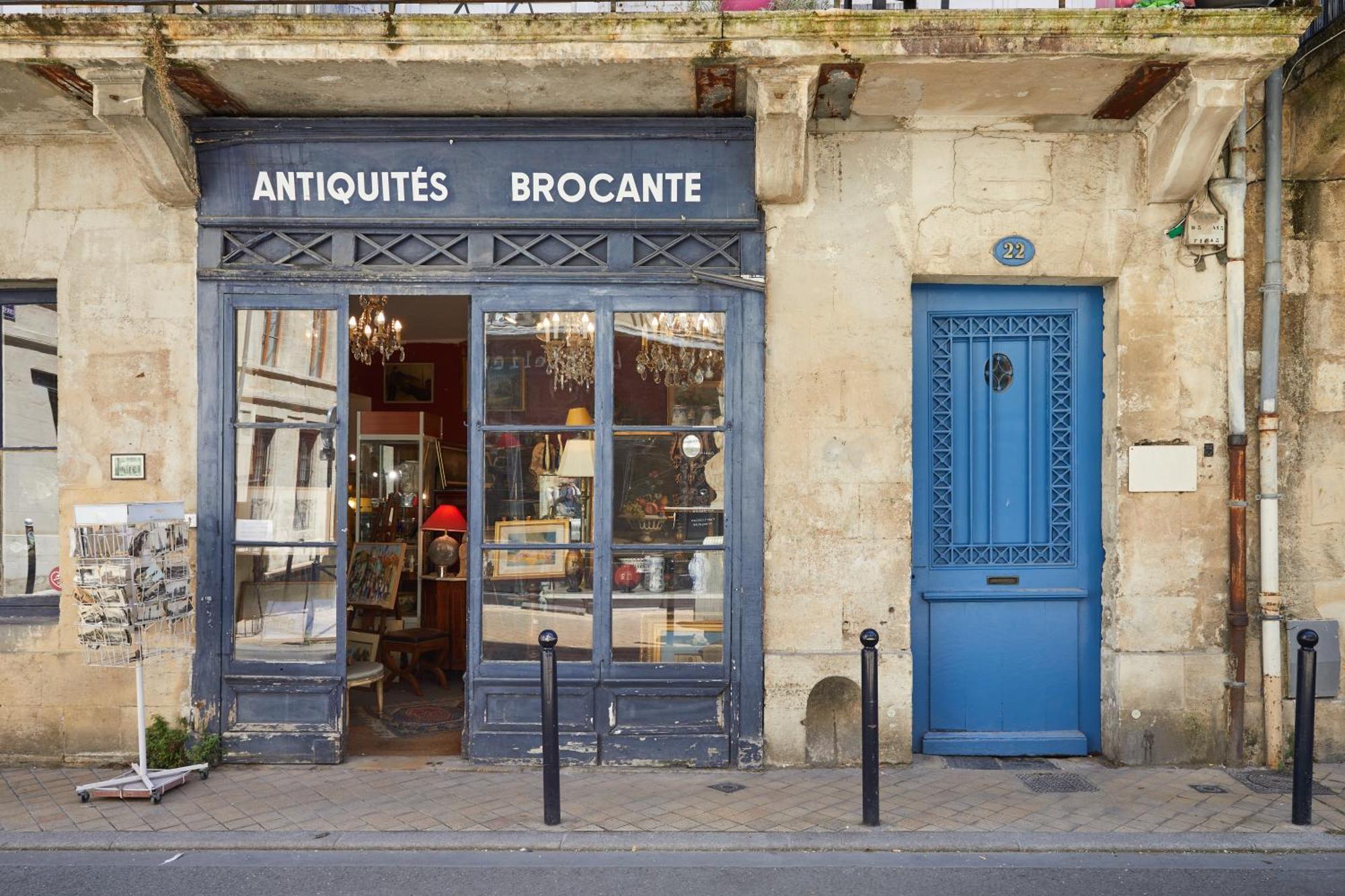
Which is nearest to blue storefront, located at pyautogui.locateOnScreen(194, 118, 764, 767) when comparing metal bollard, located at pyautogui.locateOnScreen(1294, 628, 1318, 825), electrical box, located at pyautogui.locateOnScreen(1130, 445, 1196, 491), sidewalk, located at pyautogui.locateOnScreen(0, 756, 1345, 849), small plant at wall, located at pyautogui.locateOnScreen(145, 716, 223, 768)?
small plant at wall, located at pyautogui.locateOnScreen(145, 716, 223, 768)

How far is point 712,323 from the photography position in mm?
6531

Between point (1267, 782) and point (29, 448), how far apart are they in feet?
28.3

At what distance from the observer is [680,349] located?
6.53 meters

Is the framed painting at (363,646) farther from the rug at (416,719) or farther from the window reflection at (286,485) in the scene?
the window reflection at (286,485)

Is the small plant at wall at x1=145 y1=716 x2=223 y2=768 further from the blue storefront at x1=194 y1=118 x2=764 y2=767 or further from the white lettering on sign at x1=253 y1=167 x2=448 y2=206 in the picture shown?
the white lettering on sign at x1=253 y1=167 x2=448 y2=206

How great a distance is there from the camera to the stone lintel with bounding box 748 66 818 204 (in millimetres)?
5809

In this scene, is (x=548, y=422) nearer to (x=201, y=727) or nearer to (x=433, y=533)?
(x=201, y=727)

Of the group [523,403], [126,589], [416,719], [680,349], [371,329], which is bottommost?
[416,719]

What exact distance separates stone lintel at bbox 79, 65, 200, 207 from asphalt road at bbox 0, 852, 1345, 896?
4062 millimetres

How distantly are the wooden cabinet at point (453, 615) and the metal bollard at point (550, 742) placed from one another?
12.9ft

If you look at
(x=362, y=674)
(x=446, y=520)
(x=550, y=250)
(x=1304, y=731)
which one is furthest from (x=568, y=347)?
(x=1304, y=731)

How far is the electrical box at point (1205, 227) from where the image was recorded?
6367mm

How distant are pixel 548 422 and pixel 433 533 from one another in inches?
168

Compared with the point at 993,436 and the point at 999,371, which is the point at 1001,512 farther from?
the point at 999,371
